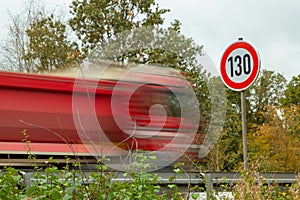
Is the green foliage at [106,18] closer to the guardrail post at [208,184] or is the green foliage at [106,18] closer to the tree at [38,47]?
the tree at [38,47]

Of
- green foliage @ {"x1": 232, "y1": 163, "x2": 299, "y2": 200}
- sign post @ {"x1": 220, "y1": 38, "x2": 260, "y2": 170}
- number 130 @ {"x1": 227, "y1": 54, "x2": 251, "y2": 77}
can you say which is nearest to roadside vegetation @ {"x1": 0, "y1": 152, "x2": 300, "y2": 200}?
green foliage @ {"x1": 232, "y1": 163, "x2": 299, "y2": 200}

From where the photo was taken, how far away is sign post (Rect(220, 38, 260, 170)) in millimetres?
8273

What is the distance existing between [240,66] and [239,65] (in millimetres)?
25

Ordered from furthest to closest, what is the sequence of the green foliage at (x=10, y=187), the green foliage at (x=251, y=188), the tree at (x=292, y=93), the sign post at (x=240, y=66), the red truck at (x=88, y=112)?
1. the tree at (x=292, y=93)
2. the red truck at (x=88, y=112)
3. the sign post at (x=240, y=66)
4. the green foliage at (x=251, y=188)
5. the green foliage at (x=10, y=187)

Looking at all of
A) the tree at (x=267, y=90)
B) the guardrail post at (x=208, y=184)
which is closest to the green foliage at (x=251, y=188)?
the guardrail post at (x=208, y=184)

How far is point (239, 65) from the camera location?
8.45 m

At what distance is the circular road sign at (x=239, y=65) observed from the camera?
8281mm

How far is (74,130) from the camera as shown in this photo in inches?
374

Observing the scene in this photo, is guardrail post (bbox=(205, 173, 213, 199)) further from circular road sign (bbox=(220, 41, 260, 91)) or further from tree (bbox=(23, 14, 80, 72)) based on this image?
tree (bbox=(23, 14, 80, 72))

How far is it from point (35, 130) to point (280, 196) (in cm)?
403

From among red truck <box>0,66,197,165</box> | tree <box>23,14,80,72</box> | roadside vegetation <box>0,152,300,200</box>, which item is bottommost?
roadside vegetation <box>0,152,300,200</box>

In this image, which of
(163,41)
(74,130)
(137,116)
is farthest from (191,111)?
(163,41)

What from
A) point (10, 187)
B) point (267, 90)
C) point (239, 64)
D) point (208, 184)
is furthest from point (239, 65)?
point (267, 90)

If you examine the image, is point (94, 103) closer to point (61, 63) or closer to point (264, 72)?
point (61, 63)
